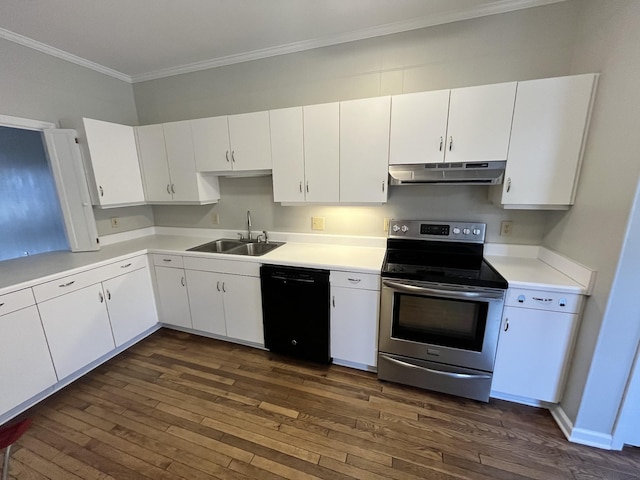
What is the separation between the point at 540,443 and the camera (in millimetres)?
1593

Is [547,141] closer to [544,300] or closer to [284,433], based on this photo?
[544,300]

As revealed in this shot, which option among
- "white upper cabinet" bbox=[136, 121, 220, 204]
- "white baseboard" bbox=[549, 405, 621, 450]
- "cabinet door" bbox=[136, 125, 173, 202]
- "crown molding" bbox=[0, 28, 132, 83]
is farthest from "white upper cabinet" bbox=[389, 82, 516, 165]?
"crown molding" bbox=[0, 28, 132, 83]

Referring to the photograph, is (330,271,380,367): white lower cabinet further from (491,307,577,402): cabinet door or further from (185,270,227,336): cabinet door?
(185,270,227,336): cabinet door

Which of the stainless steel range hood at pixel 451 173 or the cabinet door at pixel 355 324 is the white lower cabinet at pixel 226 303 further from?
the stainless steel range hood at pixel 451 173

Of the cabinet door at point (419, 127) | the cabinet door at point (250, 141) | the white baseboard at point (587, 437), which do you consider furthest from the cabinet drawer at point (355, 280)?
the white baseboard at point (587, 437)

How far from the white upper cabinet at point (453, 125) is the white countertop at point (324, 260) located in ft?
2.61

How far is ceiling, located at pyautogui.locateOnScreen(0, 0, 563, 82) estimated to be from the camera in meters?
1.81

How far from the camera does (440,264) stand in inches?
79.0

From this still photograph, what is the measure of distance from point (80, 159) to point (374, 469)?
10.8ft

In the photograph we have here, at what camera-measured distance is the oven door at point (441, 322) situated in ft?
5.65

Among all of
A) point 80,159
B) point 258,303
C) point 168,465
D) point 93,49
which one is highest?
point 93,49

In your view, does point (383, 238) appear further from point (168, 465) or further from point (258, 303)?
point (168, 465)

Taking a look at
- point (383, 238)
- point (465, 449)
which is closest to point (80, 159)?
point (383, 238)

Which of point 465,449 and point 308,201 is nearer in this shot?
point 465,449
